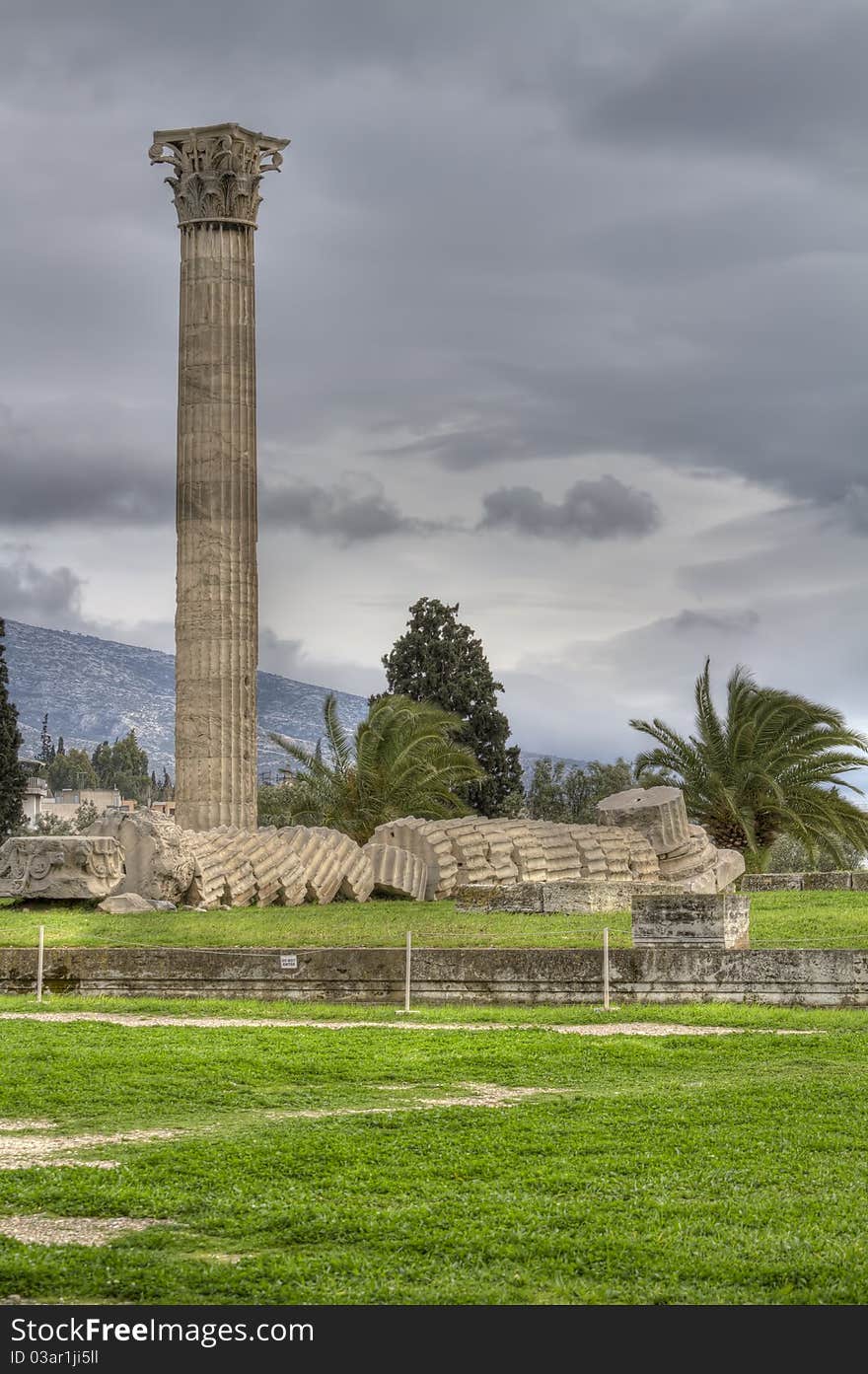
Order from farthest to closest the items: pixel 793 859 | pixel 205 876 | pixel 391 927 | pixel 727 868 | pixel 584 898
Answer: pixel 793 859, pixel 727 868, pixel 205 876, pixel 584 898, pixel 391 927

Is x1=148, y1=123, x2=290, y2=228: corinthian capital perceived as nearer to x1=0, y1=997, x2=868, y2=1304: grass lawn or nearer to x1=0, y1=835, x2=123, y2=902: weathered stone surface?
x1=0, y1=835, x2=123, y2=902: weathered stone surface

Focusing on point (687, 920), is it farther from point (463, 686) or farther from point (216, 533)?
point (463, 686)

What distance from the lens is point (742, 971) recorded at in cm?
1270

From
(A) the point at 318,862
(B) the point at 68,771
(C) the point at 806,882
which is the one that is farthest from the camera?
(B) the point at 68,771

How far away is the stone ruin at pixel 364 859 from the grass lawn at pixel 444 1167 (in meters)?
7.10

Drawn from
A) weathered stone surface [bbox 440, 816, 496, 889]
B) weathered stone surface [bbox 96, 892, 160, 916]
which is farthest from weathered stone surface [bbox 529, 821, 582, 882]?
weathered stone surface [bbox 96, 892, 160, 916]

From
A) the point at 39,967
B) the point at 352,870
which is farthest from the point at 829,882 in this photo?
the point at 39,967

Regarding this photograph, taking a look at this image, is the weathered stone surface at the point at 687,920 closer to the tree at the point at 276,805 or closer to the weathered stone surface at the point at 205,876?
the weathered stone surface at the point at 205,876

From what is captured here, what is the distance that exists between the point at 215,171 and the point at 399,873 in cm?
1030

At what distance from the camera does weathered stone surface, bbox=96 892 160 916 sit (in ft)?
56.7

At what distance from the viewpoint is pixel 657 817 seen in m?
22.3

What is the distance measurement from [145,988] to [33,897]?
176 inches
